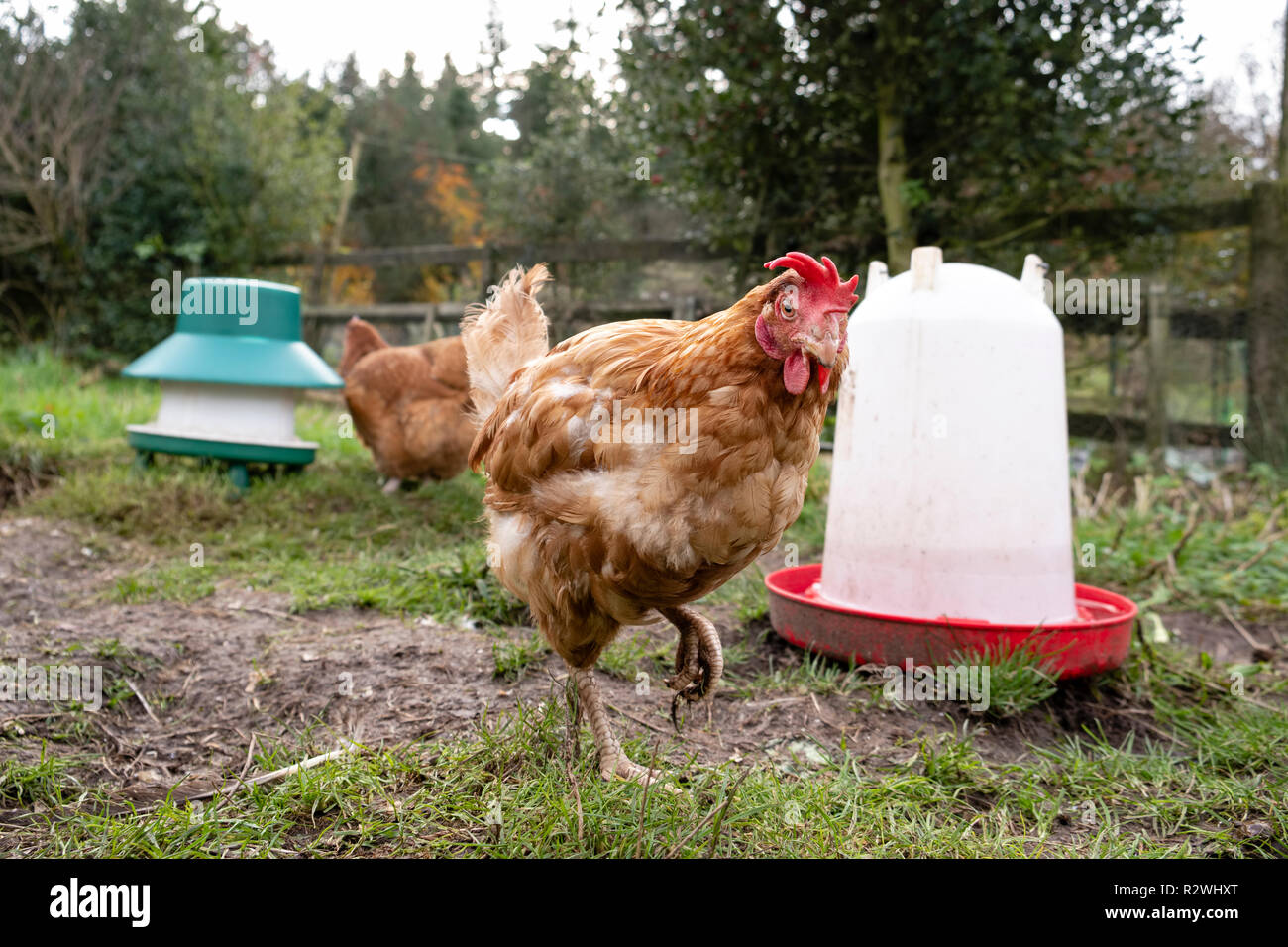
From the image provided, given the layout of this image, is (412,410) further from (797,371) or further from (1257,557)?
(1257,557)

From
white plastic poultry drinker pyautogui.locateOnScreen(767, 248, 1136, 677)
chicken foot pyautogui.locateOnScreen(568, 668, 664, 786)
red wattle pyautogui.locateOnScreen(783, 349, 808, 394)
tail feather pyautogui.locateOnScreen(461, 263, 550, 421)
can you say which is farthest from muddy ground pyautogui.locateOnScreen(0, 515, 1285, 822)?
red wattle pyautogui.locateOnScreen(783, 349, 808, 394)

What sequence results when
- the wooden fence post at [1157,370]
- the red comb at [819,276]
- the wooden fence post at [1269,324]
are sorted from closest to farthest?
the red comb at [819,276]
the wooden fence post at [1269,324]
the wooden fence post at [1157,370]

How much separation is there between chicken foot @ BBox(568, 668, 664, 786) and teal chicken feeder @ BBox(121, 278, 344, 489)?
3.63m

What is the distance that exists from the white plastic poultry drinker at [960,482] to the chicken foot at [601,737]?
100 centimetres

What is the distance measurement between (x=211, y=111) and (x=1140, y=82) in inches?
426

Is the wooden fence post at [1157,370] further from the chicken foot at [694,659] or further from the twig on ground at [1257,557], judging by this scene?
the chicken foot at [694,659]

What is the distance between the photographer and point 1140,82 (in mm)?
5246

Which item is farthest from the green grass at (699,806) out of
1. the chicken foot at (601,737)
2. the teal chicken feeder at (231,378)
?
the teal chicken feeder at (231,378)

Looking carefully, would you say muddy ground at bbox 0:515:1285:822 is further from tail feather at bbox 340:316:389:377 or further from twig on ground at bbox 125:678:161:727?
tail feather at bbox 340:316:389:377

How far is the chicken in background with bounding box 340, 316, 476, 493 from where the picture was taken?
200 inches

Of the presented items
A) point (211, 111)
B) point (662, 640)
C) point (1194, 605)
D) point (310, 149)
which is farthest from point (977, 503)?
point (310, 149)

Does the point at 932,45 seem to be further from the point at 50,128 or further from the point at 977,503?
the point at 50,128

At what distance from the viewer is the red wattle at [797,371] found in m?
1.72

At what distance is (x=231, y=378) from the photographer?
5051 millimetres
